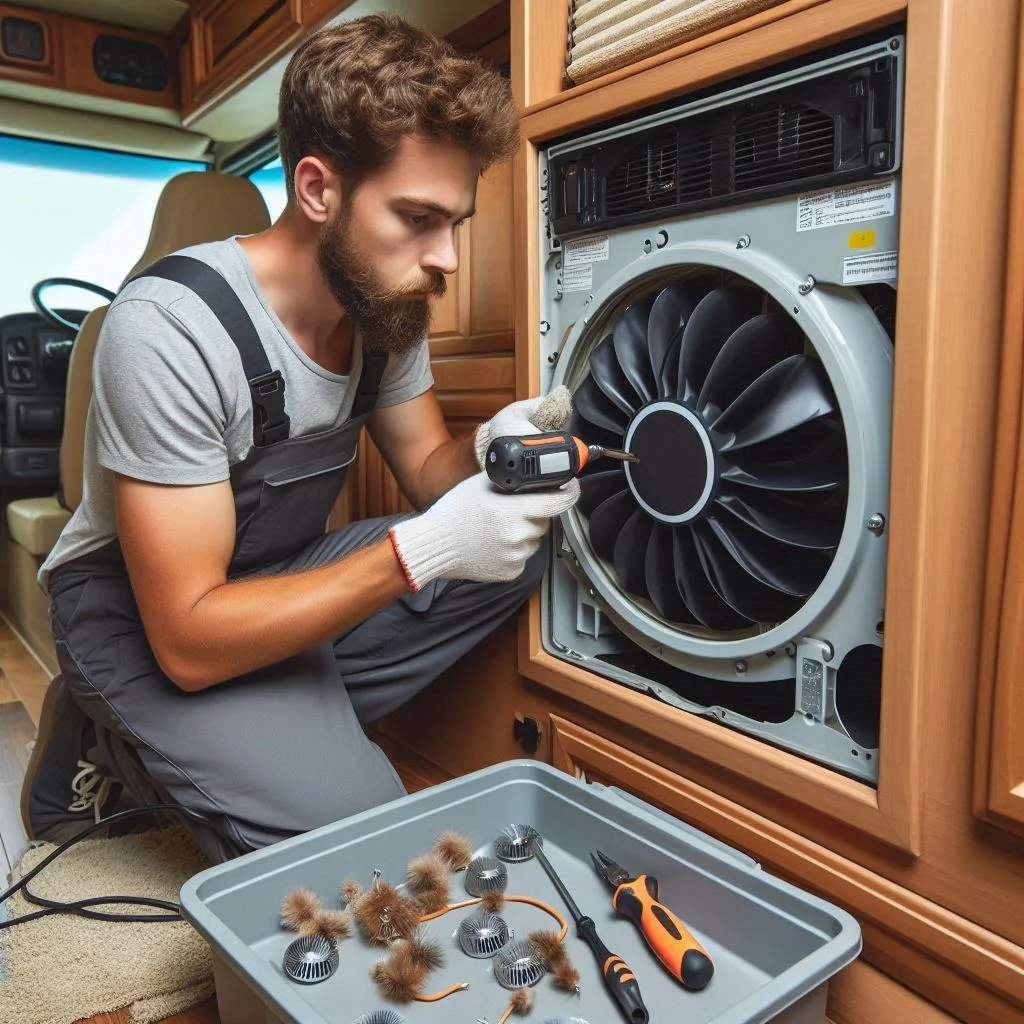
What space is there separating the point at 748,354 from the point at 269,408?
2.02ft

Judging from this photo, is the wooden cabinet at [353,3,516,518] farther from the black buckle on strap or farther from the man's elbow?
the man's elbow

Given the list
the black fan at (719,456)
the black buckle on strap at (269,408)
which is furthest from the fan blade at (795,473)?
the black buckle on strap at (269,408)

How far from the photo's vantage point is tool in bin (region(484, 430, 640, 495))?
1.03m

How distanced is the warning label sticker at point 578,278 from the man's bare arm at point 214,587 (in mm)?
423

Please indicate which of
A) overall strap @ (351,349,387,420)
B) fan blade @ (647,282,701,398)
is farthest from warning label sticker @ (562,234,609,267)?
overall strap @ (351,349,387,420)

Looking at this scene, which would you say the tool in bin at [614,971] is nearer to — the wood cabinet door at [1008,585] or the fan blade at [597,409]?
the wood cabinet door at [1008,585]

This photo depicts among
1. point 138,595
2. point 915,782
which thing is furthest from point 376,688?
point 915,782

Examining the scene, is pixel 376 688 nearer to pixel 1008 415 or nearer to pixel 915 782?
pixel 915 782

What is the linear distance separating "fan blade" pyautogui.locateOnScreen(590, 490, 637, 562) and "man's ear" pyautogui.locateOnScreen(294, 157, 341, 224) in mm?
519

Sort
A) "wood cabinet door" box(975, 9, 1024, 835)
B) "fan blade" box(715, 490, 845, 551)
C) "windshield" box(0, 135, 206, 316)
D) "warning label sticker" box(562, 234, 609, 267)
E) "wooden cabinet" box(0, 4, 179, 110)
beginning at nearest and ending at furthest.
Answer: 1. "wood cabinet door" box(975, 9, 1024, 835)
2. "fan blade" box(715, 490, 845, 551)
3. "warning label sticker" box(562, 234, 609, 267)
4. "wooden cabinet" box(0, 4, 179, 110)
5. "windshield" box(0, 135, 206, 316)

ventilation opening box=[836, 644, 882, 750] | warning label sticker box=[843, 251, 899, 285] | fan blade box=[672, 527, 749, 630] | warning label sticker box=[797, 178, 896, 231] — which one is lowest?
ventilation opening box=[836, 644, 882, 750]

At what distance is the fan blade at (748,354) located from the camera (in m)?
0.97

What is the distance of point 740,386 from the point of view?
101 cm

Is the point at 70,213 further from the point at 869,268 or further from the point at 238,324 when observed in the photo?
the point at 869,268
